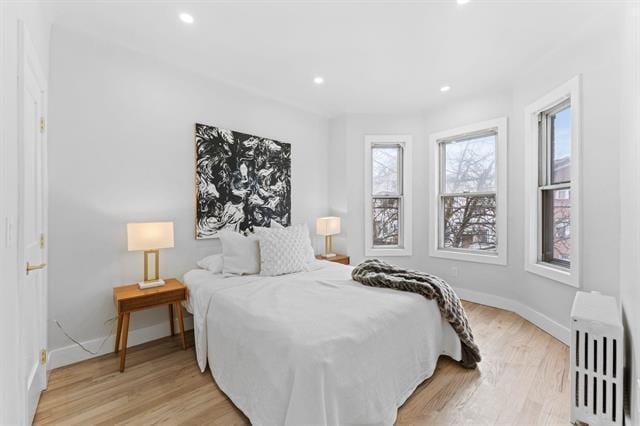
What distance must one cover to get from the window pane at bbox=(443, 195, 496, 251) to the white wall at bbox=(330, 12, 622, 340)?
258 millimetres

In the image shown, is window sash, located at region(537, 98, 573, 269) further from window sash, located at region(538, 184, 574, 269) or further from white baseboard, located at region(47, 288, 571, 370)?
white baseboard, located at region(47, 288, 571, 370)

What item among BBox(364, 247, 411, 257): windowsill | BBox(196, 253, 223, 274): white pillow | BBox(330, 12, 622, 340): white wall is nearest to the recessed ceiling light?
BBox(196, 253, 223, 274): white pillow

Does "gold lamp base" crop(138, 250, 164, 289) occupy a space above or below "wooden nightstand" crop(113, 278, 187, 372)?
above

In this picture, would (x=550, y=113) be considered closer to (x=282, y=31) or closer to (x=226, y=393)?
(x=282, y=31)

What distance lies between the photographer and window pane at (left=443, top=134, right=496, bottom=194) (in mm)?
3637

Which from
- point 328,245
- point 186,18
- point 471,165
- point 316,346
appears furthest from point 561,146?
point 186,18

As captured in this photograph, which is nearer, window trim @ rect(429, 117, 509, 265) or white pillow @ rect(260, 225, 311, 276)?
white pillow @ rect(260, 225, 311, 276)

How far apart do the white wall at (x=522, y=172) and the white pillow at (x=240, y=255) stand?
178 cm

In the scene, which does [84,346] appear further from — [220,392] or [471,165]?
[471,165]

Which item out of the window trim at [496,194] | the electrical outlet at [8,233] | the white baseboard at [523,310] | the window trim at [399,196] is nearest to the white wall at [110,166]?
the electrical outlet at [8,233]

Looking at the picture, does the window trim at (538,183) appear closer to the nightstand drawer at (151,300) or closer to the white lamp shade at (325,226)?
the white lamp shade at (325,226)

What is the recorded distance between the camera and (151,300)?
227cm

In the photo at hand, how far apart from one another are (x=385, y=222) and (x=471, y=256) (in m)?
1.24

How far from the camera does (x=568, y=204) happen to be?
268cm
